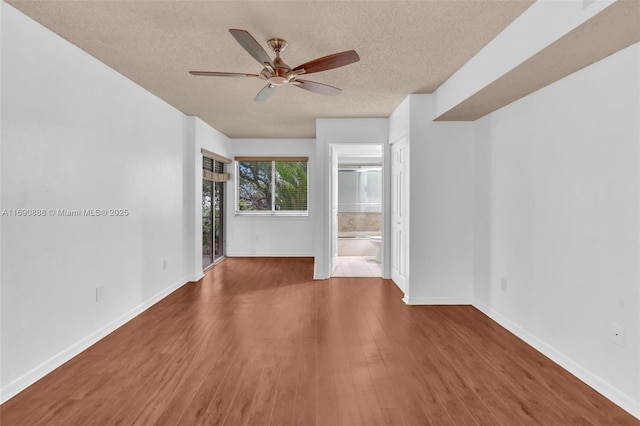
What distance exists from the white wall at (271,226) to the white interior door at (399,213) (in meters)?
2.51

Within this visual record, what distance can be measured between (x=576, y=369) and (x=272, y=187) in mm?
6158

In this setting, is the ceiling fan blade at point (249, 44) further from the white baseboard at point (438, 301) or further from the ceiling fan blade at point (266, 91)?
the white baseboard at point (438, 301)

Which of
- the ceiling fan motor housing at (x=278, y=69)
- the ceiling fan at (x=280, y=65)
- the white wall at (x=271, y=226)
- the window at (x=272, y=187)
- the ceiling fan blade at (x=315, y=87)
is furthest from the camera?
the window at (x=272, y=187)

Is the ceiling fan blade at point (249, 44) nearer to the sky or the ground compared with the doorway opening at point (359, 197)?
nearer to the sky

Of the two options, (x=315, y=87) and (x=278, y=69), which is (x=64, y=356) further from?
(x=315, y=87)

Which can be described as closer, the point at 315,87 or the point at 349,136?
the point at 315,87

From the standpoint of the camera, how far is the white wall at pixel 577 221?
2.08 meters

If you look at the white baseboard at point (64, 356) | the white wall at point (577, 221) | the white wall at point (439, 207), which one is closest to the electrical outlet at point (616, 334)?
the white wall at point (577, 221)

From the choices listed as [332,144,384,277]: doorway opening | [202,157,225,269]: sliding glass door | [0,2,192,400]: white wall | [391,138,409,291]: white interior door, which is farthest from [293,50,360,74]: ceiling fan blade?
[332,144,384,277]: doorway opening

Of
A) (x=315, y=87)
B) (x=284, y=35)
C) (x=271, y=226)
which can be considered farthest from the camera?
(x=271, y=226)

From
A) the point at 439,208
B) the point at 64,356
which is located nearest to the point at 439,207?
the point at 439,208

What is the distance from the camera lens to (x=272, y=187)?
758cm

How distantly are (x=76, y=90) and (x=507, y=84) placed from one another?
359 cm

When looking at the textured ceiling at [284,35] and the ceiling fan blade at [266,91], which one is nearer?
the textured ceiling at [284,35]
